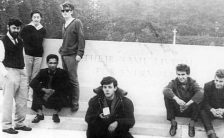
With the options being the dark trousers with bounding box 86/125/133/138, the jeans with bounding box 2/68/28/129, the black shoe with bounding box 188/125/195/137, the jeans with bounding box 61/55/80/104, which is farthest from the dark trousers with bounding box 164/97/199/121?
the jeans with bounding box 2/68/28/129

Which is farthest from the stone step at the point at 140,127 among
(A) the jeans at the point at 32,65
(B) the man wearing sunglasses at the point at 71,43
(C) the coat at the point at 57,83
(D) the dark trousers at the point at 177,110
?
(A) the jeans at the point at 32,65

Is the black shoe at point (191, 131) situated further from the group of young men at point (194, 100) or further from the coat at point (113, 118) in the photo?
the coat at point (113, 118)

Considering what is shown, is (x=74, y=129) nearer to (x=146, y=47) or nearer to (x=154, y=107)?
(x=154, y=107)

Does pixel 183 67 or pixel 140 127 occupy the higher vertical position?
pixel 183 67

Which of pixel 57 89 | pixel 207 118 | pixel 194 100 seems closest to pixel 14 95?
pixel 57 89

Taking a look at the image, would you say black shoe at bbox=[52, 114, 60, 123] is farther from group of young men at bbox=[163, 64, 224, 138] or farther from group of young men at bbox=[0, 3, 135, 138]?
group of young men at bbox=[163, 64, 224, 138]

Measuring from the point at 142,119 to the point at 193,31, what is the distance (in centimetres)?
900

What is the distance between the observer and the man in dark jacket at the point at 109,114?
3664 mm

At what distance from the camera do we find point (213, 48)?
504 centimetres

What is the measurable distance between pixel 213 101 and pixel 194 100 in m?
0.25

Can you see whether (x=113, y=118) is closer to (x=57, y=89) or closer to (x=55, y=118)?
(x=55, y=118)

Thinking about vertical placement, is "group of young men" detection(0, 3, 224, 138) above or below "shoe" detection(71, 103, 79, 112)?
above

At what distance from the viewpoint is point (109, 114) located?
12.3 ft

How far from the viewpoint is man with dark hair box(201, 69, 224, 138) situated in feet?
13.0
